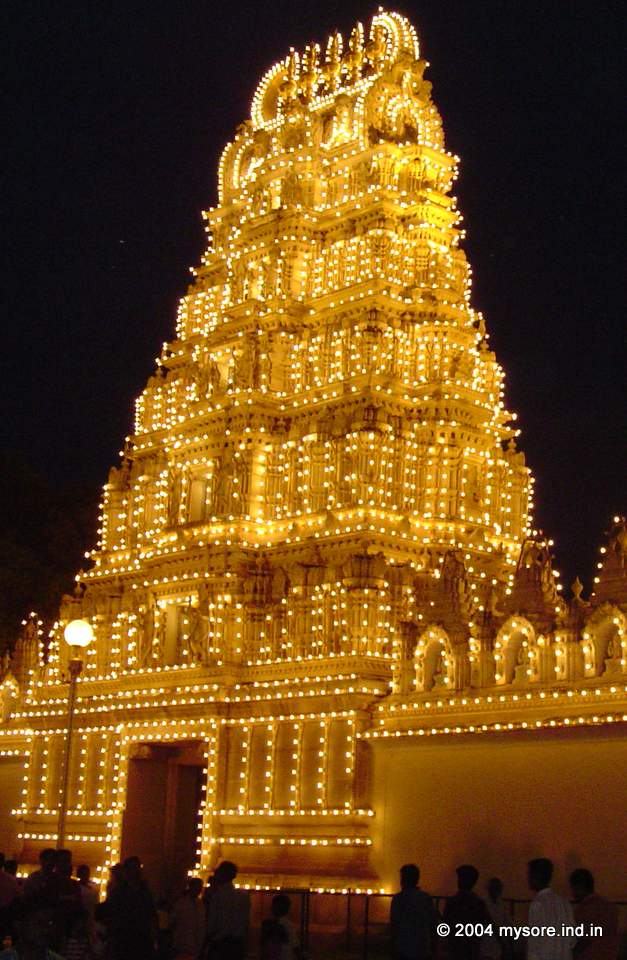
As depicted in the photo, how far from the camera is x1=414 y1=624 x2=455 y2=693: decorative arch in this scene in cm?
2709

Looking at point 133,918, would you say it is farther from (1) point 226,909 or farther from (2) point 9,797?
(2) point 9,797

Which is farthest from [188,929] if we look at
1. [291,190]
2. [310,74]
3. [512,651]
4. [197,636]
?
[310,74]

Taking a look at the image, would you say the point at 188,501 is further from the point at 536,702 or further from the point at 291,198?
the point at 536,702

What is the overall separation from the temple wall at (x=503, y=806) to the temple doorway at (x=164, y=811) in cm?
719

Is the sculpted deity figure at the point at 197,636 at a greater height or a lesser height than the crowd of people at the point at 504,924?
greater

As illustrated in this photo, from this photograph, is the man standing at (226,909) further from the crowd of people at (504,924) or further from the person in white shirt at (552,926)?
the person in white shirt at (552,926)

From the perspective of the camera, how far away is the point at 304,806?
29.1 metres

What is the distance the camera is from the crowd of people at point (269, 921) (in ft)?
40.2

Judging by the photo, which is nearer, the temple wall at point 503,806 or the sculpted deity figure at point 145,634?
the temple wall at point 503,806

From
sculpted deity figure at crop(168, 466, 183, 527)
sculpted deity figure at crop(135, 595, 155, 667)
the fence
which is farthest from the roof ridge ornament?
the fence

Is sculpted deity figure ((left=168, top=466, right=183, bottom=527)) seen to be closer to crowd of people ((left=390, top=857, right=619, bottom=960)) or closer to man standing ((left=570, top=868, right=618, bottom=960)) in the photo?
crowd of people ((left=390, top=857, right=619, bottom=960))

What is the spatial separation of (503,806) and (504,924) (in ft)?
29.4

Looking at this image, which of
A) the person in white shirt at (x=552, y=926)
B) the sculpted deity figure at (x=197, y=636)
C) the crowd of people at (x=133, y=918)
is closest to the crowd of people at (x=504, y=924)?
the person in white shirt at (x=552, y=926)

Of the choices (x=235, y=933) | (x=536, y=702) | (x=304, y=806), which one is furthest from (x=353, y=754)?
(x=235, y=933)
